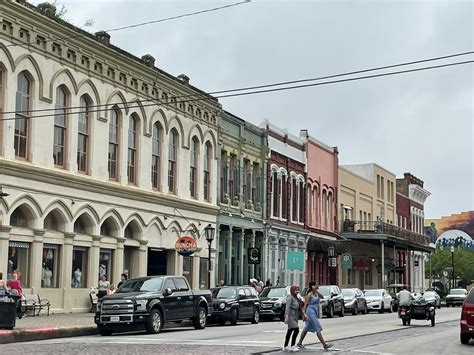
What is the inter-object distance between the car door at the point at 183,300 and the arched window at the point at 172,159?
11755 mm

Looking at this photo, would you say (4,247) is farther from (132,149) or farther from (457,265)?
(457,265)

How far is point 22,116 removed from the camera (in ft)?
92.8

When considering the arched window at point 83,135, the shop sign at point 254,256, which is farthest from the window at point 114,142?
the shop sign at point 254,256

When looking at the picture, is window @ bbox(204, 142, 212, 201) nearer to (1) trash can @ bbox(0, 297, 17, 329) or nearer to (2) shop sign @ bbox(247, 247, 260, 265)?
(2) shop sign @ bbox(247, 247, 260, 265)

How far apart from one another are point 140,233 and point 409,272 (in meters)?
48.1

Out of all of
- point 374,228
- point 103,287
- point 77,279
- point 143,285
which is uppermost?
point 374,228

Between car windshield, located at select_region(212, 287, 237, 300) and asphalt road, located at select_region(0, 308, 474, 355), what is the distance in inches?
122

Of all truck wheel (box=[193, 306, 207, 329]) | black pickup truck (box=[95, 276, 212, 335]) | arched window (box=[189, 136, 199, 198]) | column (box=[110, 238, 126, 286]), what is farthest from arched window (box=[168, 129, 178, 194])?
black pickup truck (box=[95, 276, 212, 335])

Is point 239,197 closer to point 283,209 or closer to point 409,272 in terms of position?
point 283,209

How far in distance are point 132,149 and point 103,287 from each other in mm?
6990

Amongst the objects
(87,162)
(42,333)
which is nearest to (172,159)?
(87,162)

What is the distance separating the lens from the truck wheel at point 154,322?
2444 cm

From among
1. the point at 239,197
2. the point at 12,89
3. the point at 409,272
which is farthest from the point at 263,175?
the point at 409,272

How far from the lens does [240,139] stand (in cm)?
4481
